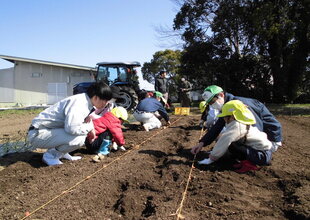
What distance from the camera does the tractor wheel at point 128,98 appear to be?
973 centimetres

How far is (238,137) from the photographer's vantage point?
3.05 m

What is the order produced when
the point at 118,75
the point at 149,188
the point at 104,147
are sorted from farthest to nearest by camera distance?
the point at 118,75 → the point at 104,147 → the point at 149,188

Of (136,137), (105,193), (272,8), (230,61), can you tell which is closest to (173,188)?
(105,193)

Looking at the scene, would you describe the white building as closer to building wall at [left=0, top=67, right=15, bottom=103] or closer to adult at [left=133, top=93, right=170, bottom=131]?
building wall at [left=0, top=67, right=15, bottom=103]

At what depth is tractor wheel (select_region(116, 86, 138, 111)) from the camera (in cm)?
973

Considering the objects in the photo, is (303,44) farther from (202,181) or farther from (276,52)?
(202,181)

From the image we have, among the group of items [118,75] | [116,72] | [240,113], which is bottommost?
[240,113]

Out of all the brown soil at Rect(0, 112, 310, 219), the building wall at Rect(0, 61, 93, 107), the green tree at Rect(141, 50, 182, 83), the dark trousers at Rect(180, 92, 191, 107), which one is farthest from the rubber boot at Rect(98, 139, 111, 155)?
the green tree at Rect(141, 50, 182, 83)

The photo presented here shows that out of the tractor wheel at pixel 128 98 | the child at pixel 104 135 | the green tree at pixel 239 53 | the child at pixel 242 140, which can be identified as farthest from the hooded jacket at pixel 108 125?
the green tree at pixel 239 53

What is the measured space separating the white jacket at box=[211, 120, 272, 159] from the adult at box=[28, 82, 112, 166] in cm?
143

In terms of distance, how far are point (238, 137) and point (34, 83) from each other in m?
18.6

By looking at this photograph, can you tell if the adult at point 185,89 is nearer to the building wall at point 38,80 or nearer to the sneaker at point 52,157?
the sneaker at point 52,157

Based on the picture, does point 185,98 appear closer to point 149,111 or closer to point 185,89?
point 185,89

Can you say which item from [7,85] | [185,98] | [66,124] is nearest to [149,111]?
[66,124]
